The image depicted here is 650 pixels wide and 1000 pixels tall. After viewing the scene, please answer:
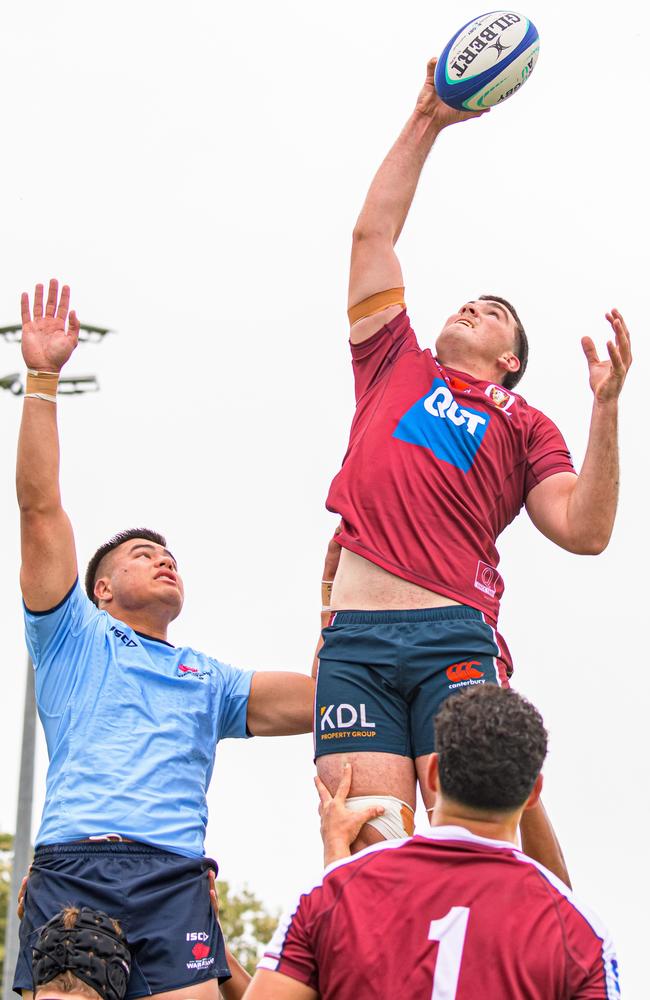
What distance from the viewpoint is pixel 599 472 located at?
5629 mm

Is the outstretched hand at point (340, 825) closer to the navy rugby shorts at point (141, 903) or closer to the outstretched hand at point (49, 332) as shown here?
the navy rugby shorts at point (141, 903)

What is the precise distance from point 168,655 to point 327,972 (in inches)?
122

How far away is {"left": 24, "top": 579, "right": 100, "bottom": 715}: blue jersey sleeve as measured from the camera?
630cm

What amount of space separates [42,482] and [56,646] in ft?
2.66

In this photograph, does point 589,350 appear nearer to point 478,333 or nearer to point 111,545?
point 478,333

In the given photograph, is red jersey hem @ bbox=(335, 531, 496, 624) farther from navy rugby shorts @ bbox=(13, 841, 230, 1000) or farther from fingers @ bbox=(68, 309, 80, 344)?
fingers @ bbox=(68, 309, 80, 344)

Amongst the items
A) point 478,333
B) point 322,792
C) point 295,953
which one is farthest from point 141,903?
point 478,333

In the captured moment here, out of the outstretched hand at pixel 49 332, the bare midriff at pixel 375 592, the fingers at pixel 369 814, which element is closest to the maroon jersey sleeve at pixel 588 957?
the fingers at pixel 369 814

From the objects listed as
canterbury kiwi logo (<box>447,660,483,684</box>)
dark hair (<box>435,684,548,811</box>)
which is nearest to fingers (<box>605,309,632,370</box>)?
canterbury kiwi logo (<box>447,660,483,684</box>)

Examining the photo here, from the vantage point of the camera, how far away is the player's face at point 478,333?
6391 millimetres

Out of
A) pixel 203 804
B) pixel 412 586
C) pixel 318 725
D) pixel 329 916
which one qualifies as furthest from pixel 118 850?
pixel 329 916

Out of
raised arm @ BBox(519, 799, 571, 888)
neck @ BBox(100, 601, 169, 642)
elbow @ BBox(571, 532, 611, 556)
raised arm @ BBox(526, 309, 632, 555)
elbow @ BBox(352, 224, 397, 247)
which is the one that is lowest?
raised arm @ BBox(519, 799, 571, 888)

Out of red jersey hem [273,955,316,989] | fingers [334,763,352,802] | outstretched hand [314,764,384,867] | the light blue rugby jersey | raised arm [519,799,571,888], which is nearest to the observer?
red jersey hem [273,955,316,989]

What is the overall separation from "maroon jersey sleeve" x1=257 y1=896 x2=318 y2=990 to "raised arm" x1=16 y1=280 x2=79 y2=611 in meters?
2.80
